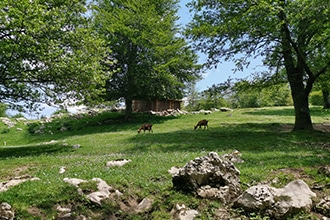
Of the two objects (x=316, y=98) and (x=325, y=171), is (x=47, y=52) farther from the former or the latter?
(x=316, y=98)

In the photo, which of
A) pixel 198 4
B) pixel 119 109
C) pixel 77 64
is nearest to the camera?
pixel 77 64

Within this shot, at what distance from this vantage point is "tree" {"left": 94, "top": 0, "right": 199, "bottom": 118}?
125ft

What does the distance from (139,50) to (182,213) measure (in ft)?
114

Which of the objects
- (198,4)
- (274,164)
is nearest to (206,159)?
(274,164)

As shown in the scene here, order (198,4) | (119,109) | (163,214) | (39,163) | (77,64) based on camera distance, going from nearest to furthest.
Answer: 1. (163,214)
2. (39,163)
3. (77,64)
4. (198,4)
5. (119,109)

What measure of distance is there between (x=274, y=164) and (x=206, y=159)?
4020 mm

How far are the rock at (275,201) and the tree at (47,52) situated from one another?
47.5 ft

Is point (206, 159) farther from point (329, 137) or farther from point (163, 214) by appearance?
point (329, 137)

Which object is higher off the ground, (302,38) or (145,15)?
(145,15)

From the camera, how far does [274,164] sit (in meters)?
11.6

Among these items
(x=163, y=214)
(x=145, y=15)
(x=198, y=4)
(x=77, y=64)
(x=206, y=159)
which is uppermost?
(x=145, y=15)

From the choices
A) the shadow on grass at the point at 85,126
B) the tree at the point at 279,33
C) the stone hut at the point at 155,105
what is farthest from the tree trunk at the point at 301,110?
the stone hut at the point at 155,105

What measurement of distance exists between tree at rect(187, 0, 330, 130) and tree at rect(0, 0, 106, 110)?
344 inches

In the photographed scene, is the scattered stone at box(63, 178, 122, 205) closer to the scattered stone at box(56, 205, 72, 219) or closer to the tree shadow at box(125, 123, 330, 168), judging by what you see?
the scattered stone at box(56, 205, 72, 219)
